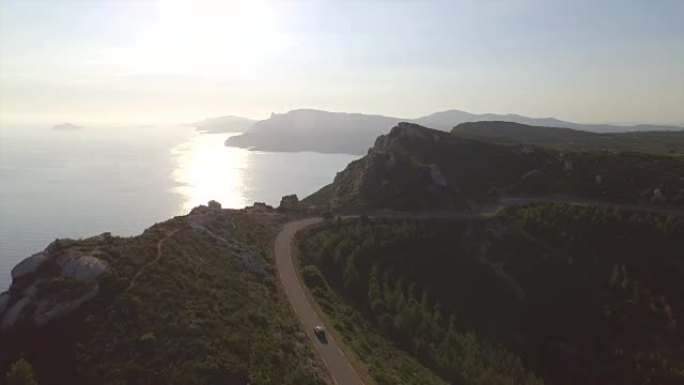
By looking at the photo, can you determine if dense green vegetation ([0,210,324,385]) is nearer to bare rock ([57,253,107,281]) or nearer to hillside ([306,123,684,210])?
bare rock ([57,253,107,281])

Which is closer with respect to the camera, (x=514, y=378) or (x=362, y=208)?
(x=514, y=378)

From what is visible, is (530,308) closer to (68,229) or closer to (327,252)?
(327,252)

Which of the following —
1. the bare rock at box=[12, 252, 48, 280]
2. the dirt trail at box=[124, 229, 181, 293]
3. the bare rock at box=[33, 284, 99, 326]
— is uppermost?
the bare rock at box=[12, 252, 48, 280]

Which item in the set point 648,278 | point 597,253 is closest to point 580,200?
point 597,253

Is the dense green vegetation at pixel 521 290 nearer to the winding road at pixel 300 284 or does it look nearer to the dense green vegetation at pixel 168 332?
the winding road at pixel 300 284

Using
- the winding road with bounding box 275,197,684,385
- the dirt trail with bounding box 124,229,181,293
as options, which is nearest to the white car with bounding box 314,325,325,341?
the winding road with bounding box 275,197,684,385

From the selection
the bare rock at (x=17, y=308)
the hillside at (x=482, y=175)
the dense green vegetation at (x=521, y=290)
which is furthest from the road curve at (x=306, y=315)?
the hillside at (x=482, y=175)
